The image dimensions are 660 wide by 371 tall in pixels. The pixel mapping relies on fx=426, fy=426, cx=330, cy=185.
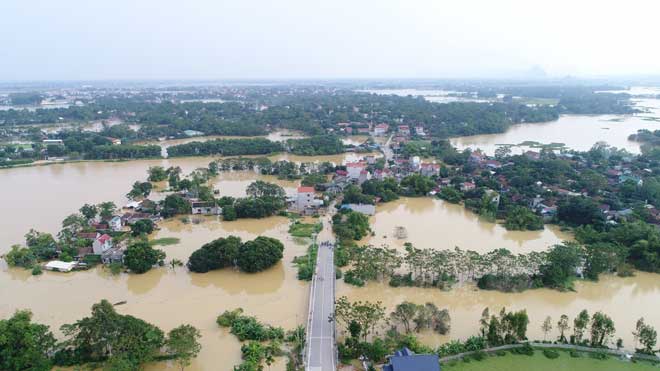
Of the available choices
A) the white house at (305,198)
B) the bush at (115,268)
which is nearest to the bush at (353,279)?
the white house at (305,198)

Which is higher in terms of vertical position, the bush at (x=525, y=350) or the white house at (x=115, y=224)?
the white house at (x=115, y=224)

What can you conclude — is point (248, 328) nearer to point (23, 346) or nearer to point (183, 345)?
point (183, 345)

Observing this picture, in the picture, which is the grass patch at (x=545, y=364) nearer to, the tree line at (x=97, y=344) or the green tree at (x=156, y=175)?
the tree line at (x=97, y=344)

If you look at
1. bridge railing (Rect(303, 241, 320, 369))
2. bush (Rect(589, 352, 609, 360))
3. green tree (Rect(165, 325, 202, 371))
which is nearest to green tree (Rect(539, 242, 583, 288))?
bush (Rect(589, 352, 609, 360))

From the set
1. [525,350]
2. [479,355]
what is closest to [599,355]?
[525,350]

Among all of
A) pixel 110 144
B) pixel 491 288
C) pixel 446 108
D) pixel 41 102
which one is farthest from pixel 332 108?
pixel 41 102

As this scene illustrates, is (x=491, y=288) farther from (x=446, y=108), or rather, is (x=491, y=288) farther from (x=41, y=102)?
(x=41, y=102)
